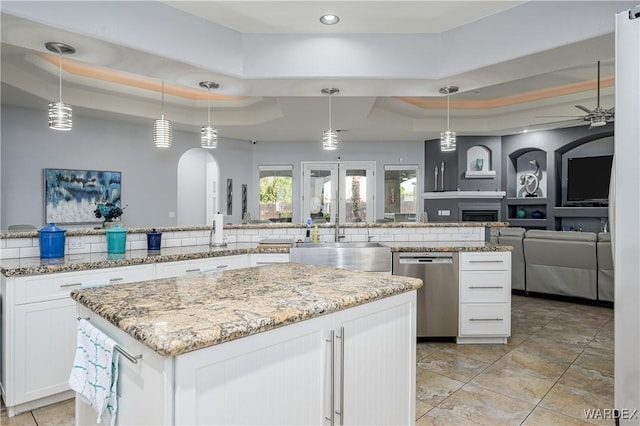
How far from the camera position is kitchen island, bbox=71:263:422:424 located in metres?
1.01

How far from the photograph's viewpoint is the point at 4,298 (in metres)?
2.22

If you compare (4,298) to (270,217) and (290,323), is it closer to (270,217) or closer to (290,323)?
(290,323)

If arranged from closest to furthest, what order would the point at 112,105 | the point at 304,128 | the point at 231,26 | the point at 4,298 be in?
1. the point at 4,298
2. the point at 231,26
3. the point at 112,105
4. the point at 304,128

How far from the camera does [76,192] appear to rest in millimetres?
5848

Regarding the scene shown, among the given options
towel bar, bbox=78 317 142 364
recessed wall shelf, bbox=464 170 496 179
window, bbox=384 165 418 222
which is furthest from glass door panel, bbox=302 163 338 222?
towel bar, bbox=78 317 142 364

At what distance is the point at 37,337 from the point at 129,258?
0.69 meters

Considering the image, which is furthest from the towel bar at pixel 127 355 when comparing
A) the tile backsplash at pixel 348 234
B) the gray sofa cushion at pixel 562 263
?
the gray sofa cushion at pixel 562 263

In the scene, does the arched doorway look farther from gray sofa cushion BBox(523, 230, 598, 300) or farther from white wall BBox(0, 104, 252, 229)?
gray sofa cushion BBox(523, 230, 598, 300)

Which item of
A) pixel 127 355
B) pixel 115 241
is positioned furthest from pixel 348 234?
pixel 127 355

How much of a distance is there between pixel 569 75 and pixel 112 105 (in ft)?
20.8

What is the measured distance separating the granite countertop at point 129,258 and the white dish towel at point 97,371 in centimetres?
124

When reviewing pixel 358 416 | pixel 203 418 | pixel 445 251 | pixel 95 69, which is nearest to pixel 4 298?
pixel 203 418

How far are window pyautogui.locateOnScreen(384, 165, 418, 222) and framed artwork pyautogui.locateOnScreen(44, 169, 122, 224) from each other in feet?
17.4

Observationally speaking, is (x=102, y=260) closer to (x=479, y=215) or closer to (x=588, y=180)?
(x=479, y=215)
